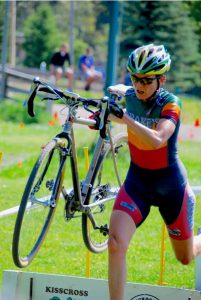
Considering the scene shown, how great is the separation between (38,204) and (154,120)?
104 cm

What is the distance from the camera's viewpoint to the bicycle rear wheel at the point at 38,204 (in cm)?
628

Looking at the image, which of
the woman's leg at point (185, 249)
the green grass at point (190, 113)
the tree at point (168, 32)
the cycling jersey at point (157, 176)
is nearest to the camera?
the cycling jersey at point (157, 176)

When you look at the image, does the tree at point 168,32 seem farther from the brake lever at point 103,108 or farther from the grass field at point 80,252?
the brake lever at point 103,108

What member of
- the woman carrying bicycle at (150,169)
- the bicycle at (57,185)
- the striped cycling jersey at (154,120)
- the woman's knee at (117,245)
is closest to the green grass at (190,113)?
the bicycle at (57,185)

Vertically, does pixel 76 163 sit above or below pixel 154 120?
below

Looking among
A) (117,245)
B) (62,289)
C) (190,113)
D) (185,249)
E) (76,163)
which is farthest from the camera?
(190,113)

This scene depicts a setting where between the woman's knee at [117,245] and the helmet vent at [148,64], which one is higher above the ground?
the helmet vent at [148,64]

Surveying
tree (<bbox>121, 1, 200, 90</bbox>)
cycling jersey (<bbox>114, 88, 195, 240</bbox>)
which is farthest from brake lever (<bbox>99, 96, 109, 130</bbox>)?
tree (<bbox>121, 1, 200, 90</bbox>)

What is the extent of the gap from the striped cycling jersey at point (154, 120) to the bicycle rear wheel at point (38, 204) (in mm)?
607

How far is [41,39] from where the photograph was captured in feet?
213

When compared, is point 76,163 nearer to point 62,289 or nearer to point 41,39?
point 62,289

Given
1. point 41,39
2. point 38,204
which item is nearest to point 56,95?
point 38,204

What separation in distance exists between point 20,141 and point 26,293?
11.0 metres

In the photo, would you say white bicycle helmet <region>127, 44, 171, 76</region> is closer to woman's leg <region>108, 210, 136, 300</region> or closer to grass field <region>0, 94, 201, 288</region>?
woman's leg <region>108, 210, 136, 300</region>
